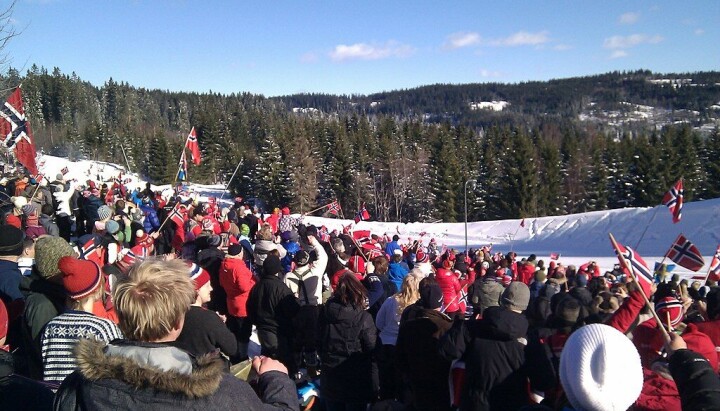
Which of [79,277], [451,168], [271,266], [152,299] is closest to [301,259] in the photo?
[271,266]

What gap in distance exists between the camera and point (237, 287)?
591cm

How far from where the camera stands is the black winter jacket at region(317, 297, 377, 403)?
4488 millimetres

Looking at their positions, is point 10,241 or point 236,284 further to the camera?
point 236,284

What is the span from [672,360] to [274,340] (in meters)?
4.03

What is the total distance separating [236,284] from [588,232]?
36589mm

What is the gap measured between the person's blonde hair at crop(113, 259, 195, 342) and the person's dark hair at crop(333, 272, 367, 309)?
8.01ft

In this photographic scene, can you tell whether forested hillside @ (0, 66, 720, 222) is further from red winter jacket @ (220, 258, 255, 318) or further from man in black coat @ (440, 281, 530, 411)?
man in black coat @ (440, 281, 530, 411)

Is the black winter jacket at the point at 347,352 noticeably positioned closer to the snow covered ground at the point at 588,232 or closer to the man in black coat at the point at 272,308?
the man in black coat at the point at 272,308

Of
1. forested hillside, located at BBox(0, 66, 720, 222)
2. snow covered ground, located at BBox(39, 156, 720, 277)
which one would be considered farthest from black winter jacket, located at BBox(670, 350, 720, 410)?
forested hillside, located at BBox(0, 66, 720, 222)

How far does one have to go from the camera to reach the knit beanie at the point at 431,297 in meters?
4.22

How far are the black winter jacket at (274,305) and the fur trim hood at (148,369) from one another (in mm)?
3810

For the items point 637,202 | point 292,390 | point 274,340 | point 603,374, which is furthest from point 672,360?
point 637,202

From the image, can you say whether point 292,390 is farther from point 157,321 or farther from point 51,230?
point 51,230

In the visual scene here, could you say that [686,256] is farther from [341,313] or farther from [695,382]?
[695,382]
